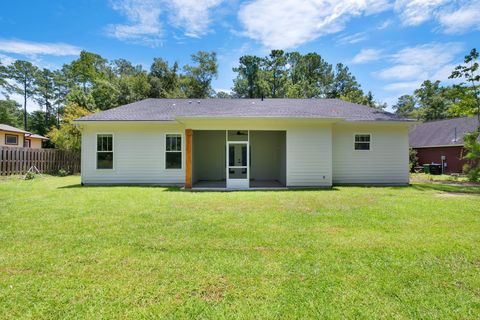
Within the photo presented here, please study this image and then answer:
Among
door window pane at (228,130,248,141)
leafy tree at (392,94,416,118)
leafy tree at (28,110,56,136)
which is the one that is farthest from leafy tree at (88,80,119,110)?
leafy tree at (392,94,416,118)

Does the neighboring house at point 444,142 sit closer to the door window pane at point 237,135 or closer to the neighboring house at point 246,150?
the neighboring house at point 246,150

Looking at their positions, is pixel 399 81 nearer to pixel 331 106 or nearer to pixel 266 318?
pixel 331 106

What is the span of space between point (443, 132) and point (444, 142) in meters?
2.08

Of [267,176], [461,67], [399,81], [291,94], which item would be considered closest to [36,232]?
[267,176]

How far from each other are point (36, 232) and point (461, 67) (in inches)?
843

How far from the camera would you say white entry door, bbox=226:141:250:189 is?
39.6 feet

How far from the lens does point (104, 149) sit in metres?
13.3

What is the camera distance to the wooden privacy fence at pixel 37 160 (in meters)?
16.0

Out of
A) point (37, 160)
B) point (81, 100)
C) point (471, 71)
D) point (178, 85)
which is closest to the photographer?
point (471, 71)

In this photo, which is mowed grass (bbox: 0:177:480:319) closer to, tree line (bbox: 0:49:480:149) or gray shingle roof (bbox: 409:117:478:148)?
tree line (bbox: 0:49:480:149)

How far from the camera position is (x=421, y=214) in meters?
6.83

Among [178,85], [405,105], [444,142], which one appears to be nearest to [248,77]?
[178,85]

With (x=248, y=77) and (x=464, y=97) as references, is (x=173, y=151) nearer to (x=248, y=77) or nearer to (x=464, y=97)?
(x=464, y=97)

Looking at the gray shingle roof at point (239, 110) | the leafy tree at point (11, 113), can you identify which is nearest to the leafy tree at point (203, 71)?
the gray shingle roof at point (239, 110)
